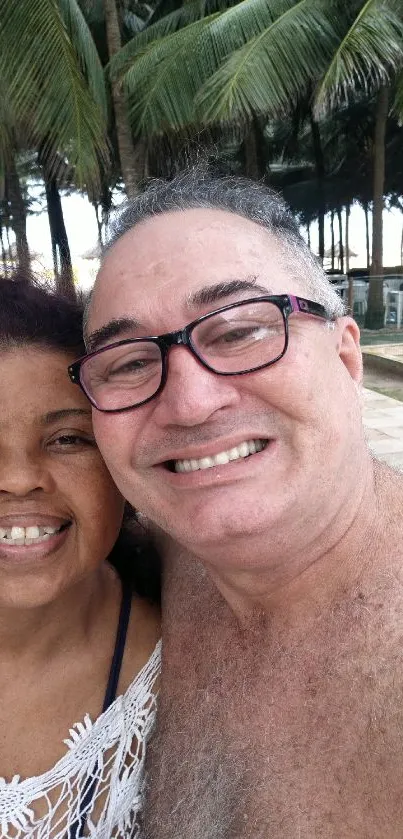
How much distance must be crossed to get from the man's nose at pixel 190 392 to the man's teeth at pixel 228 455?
8 centimetres

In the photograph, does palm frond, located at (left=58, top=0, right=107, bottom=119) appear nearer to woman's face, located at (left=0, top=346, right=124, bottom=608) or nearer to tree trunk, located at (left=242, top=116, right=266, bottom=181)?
tree trunk, located at (left=242, top=116, right=266, bottom=181)

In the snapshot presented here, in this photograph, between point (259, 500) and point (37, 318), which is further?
point (37, 318)

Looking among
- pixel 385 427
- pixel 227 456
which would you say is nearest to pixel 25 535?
pixel 227 456

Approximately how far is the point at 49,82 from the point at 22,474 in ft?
28.0

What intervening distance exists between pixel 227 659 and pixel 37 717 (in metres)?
0.56

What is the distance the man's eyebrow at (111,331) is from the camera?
1.26m

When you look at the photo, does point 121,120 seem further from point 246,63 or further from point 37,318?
point 37,318

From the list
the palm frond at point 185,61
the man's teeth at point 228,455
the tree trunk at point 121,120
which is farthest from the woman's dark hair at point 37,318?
the palm frond at point 185,61

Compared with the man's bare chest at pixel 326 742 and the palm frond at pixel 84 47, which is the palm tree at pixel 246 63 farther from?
the man's bare chest at pixel 326 742

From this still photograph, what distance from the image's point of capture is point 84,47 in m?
9.77

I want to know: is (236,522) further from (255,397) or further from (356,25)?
(356,25)

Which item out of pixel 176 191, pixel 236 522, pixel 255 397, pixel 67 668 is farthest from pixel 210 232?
pixel 67 668

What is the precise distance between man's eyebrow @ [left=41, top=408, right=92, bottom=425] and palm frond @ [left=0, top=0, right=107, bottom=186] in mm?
8073

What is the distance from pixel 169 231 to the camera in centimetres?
133
